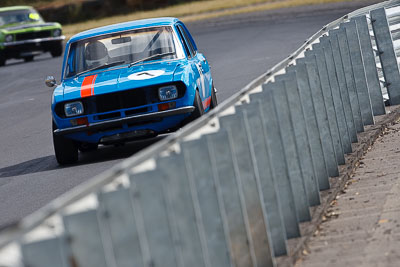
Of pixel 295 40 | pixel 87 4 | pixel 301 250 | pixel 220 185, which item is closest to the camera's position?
pixel 220 185

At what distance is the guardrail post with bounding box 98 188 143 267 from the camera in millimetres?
4273

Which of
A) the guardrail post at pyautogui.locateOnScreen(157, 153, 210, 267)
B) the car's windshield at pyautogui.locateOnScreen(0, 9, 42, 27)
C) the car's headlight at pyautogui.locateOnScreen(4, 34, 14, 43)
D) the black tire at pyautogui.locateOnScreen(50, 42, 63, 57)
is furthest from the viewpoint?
the black tire at pyautogui.locateOnScreen(50, 42, 63, 57)

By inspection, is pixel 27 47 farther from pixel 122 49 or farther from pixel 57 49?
pixel 122 49

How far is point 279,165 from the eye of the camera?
6.70 meters

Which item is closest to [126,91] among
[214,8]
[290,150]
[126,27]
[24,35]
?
[126,27]

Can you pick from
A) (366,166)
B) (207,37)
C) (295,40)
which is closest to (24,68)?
(207,37)

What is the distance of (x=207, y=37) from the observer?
35031mm

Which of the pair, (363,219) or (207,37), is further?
(207,37)

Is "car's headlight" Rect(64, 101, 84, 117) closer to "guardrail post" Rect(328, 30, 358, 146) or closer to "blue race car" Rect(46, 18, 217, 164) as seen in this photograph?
"blue race car" Rect(46, 18, 217, 164)

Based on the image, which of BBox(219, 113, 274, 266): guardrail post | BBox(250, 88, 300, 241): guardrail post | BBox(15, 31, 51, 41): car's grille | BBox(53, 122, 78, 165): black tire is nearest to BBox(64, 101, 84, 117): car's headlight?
BBox(53, 122, 78, 165): black tire

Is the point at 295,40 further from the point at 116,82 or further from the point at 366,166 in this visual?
the point at 366,166

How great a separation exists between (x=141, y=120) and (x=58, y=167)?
3.63ft

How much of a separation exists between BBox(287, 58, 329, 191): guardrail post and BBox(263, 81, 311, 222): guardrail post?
70cm

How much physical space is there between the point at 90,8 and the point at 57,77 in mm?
36073
